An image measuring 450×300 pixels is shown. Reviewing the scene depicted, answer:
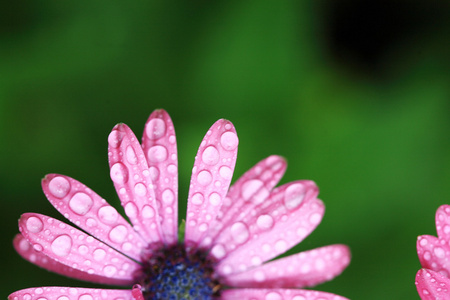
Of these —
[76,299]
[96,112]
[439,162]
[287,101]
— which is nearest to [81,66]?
[96,112]

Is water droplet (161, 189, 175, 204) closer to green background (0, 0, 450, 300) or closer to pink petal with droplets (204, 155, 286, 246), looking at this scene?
pink petal with droplets (204, 155, 286, 246)

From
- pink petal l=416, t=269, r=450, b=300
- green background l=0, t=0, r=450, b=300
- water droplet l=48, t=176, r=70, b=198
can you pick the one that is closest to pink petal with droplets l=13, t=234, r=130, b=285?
water droplet l=48, t=176, r=70, b=198

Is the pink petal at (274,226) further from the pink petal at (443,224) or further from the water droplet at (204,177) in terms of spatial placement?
the pink petal at (443,224)

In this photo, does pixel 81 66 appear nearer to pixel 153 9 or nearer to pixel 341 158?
pixel 153 9

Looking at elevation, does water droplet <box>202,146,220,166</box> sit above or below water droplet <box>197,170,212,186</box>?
above

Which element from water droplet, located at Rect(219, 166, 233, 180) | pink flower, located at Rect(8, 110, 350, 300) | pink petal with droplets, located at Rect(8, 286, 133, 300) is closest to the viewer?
pink petal with droplets, located at Rect(8, 286, 133, 300)

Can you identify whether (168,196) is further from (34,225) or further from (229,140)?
(34,225)

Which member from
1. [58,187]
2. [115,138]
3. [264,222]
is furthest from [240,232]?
[58,187]
